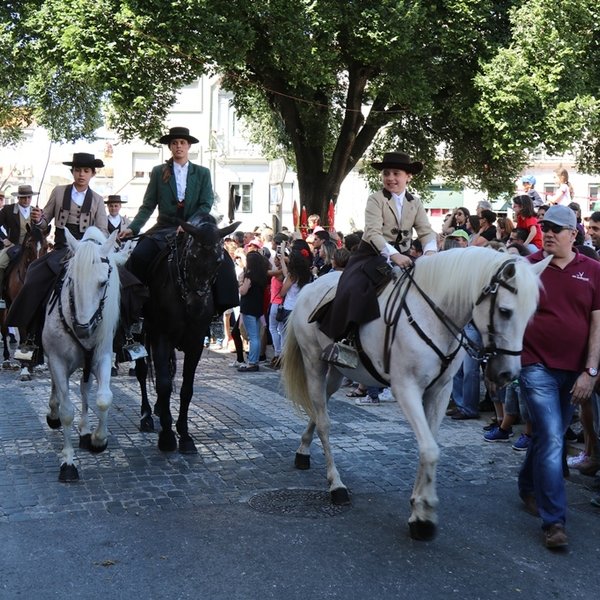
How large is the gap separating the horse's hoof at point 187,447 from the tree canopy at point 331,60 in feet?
47.7

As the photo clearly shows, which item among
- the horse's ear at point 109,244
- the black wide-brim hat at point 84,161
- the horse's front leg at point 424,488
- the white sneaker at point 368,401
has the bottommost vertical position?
the white sneaker at point 368,401

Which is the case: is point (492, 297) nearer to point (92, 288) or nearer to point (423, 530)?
point (423, 530)

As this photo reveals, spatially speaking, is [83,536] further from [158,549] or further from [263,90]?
[263,90]

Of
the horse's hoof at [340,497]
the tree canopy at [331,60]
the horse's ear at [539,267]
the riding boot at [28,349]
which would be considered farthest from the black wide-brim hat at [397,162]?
the tree canopy at [331,60]

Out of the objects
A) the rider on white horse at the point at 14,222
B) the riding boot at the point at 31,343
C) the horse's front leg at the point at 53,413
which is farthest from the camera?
the rider on white horse at the point at 14,222

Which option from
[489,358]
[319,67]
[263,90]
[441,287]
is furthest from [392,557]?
[263,90]

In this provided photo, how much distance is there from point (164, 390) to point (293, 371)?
1.41 metres

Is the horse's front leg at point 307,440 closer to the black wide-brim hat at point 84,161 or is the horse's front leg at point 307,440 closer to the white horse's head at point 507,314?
the white horse's head at point 507,314

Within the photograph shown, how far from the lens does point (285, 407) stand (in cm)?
1073

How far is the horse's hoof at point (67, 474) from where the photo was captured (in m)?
6.90

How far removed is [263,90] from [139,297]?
61.7ft

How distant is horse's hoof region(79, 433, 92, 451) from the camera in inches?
314

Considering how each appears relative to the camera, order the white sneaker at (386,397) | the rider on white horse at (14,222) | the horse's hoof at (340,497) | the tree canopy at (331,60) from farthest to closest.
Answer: the tree canopy at (331,60), the rider on white horse at (14,222), the white sneaker at (386,397), the horse's hoof at (340,497)

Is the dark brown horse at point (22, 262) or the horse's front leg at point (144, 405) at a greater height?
the dark brown horse at point (22, 262)
